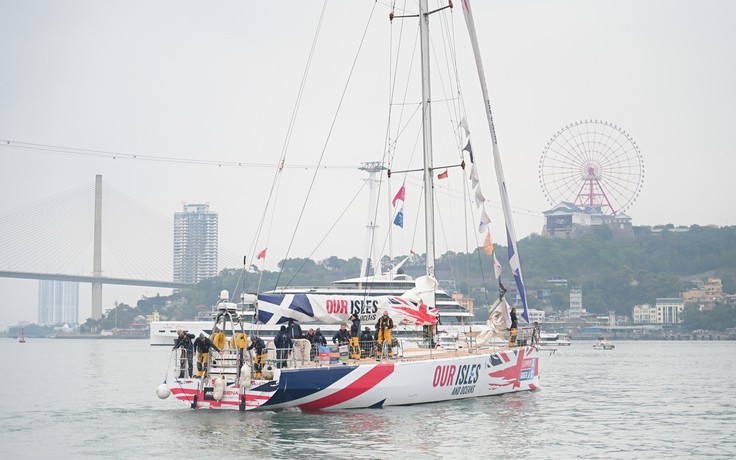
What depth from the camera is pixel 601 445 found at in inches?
866

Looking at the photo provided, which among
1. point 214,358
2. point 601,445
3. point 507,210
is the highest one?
point 507,210

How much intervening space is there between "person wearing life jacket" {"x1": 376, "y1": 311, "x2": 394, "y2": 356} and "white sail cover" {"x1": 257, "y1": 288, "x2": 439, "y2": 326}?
880mm

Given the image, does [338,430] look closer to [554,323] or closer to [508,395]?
[508,395]

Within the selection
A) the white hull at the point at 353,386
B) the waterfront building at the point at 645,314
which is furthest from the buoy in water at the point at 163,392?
the waterfront building at the point at 645,314

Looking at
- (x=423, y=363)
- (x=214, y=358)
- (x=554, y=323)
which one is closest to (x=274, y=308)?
(x=214, y=358)

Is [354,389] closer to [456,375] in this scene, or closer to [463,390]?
[456,375]

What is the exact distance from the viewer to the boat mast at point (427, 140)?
30.9m

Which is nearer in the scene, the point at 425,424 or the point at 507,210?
the point at 425,424

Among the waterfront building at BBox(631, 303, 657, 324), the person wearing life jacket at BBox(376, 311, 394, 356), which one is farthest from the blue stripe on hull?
the waterfront building at BBox(631, 303, 657, 324)

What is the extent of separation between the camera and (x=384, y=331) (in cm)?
2742

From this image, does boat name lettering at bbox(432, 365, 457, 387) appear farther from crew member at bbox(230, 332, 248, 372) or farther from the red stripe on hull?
crew member at bbox(230, 332, 248, 372)

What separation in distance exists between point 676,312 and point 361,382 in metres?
160

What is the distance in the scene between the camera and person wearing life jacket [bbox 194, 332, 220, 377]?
25188 millimetres

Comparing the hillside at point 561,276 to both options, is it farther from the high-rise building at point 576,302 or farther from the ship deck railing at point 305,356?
the ship deck railing at point 305,356
